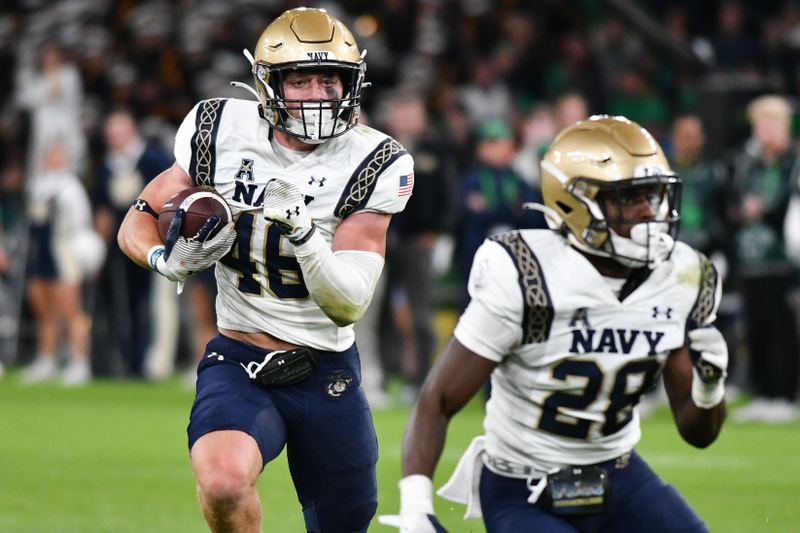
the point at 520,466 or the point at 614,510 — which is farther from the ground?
the point at 520,466

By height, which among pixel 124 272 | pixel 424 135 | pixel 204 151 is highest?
pixel 204 151

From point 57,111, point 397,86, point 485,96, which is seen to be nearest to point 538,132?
point 485,96

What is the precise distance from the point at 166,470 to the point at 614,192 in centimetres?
455

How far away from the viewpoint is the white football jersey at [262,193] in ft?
15.1

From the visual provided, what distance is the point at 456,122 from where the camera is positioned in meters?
13.4

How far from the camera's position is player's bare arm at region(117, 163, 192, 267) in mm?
4648

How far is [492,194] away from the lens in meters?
10.0

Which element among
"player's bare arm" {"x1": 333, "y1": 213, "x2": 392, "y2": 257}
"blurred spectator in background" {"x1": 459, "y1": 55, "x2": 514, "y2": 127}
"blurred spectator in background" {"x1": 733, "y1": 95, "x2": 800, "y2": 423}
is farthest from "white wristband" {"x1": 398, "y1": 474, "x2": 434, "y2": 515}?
"blurred spectator in background" {"x1": 459, "y1": 55, "x2": 514, "y2": 127}

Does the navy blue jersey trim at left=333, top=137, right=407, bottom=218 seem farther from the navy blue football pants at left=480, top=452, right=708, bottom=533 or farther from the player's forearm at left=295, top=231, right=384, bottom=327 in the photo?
the navy blue football pants at left=480, top=452, right=708, bottom=533

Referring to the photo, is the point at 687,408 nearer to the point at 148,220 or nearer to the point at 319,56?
the point at 319,56

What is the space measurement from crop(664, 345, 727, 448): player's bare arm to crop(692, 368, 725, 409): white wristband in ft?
0.07

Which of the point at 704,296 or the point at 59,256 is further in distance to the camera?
the point at 59,256

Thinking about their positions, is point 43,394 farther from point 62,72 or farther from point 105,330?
point 62,72

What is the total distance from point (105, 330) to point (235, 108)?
8.56 metres
